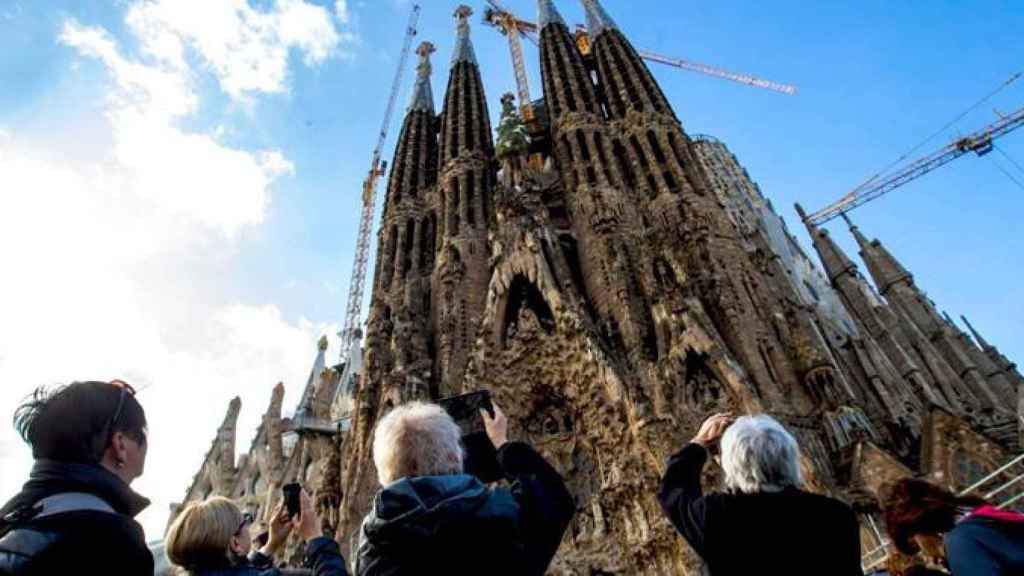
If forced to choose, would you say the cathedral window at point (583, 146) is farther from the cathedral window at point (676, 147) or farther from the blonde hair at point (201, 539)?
the blonde hair at point (201, 539)

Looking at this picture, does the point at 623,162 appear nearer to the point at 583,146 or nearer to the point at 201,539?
the point at 583,146

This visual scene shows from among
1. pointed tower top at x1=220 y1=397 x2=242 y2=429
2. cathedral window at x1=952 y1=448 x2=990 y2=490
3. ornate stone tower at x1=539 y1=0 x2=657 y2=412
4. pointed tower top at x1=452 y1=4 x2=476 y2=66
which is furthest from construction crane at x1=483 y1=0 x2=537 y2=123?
cathedral window at x1=952 y1=448 x2=990 y2=490

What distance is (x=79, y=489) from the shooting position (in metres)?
1.72

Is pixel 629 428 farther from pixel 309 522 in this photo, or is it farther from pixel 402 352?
pixel 309 522

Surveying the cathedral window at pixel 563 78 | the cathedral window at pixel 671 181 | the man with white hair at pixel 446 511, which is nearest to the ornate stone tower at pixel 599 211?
the cathedral window at pixel 563 78

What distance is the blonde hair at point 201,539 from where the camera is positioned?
7.52ft

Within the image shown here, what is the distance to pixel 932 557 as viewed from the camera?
2.49m

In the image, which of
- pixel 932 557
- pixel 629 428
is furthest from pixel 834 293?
pixel 932 557

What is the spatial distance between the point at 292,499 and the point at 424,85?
2914cm

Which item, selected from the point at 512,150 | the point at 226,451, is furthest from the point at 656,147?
the point at 226,451

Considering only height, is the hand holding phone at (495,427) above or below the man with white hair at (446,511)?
above

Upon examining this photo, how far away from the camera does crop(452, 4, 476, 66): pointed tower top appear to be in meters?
29.1

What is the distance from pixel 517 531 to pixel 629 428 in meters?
A: 9.56

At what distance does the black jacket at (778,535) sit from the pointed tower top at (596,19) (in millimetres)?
25409
